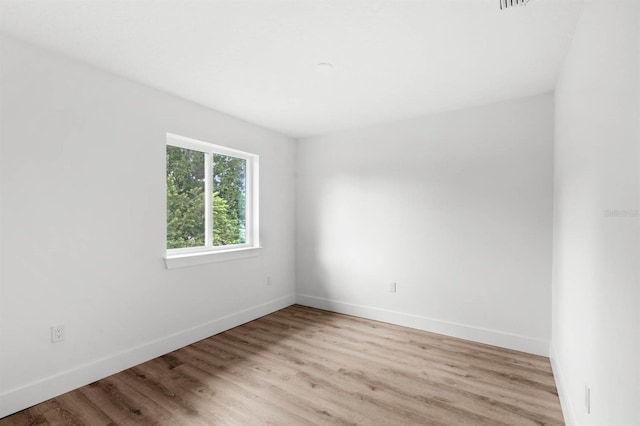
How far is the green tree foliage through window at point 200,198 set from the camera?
10.2ft

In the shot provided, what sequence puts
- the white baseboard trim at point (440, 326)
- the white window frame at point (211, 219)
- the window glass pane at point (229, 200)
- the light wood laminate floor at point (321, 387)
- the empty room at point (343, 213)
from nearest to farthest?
the empty room at point (343, 213) < the light wood laminate floor at point (321, 387) < the white baseboard trim at point (440, 326) < the white window frame at point (211, 219) < the window glass pane at point (229, 200)

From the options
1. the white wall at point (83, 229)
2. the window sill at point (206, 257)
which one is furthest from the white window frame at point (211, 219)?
the white wall at point (83, 229)

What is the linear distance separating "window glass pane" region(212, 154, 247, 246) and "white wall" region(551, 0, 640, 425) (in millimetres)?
3109

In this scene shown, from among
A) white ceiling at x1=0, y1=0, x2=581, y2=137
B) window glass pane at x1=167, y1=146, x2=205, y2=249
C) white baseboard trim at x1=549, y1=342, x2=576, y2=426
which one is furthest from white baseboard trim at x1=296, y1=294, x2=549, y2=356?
white ceiling at x1=0, y1=0, x2=581, y2=137

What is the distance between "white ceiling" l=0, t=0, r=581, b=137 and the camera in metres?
1.72

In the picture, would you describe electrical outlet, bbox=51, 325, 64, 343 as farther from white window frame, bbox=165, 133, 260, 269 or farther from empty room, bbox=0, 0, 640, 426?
white window frame, bbox=165, 133, 260, 269

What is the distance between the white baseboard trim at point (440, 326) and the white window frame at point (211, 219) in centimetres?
120

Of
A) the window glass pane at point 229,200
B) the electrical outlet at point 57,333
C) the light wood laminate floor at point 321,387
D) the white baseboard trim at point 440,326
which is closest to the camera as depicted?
the light wood laminate floor at point 321,387

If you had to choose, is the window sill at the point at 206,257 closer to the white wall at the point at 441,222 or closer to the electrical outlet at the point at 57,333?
the electrical outlet at the point at 57,333

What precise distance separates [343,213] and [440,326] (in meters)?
1.69

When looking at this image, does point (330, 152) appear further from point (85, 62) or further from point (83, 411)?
point (83, 411)

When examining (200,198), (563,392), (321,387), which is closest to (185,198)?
(200,198)

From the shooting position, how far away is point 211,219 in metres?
3.44

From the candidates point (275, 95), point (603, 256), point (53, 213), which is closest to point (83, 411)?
point (53, 213)
